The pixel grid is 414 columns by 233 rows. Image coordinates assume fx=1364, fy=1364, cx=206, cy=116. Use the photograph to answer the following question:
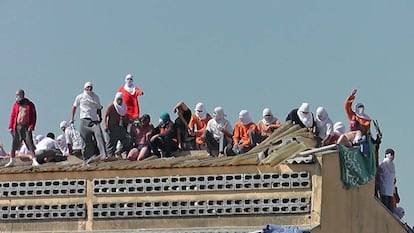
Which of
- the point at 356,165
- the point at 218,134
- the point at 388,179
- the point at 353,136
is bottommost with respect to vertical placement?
the point at 388,179

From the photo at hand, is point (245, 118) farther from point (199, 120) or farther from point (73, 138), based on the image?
point (73, 138)

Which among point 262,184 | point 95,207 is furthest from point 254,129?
point 95,207

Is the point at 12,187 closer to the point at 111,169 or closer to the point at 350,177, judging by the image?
the point at 111,169

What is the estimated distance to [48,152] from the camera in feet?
97.0

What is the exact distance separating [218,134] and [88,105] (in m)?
2.77

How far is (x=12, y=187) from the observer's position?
28.5 metres

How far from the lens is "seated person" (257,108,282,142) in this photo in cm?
2798

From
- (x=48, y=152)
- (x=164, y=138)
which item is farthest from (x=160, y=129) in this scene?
(x=48, y=152)

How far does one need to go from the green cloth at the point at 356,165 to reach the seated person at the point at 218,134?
2.73m

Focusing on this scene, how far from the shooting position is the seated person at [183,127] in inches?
1125

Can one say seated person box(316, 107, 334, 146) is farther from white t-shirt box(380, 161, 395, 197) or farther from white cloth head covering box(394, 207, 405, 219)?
white cloth head covering box(394, 207, 405, 219)

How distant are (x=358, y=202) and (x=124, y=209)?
186 inches

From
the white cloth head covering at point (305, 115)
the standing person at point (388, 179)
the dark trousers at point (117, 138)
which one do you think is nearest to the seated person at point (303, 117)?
the white cloth head covering at point (305, 115)

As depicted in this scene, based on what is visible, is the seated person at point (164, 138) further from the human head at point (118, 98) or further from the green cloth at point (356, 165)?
the green cloth at point (356, 165)
